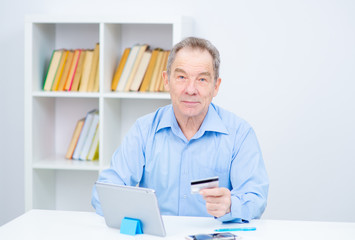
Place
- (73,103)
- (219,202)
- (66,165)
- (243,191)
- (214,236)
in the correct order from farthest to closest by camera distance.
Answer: (73,103)
(66,165)
(243,191)
(219,202)
(214,236)

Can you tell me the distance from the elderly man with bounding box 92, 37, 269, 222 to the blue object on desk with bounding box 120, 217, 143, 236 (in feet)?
1.42

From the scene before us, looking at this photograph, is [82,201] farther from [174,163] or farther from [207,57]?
[207,57]

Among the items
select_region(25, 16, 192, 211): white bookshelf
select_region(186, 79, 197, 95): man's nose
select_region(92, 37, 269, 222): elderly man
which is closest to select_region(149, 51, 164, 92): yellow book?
select_region(25, 16, 192, 211): white bookshelf

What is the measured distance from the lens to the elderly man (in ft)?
7.32

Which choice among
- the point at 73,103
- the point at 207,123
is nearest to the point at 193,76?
the point at 207,123

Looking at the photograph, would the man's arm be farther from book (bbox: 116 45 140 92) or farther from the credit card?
book (bbox: 116 45 140 92)

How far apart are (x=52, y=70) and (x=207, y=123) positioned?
1.54 m

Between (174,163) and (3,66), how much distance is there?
6.52 feet

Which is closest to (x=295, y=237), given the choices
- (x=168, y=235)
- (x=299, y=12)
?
(x=168, y=235)

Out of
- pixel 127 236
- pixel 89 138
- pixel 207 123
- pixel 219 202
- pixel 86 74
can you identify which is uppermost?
pixel 86 74

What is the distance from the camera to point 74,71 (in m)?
3.39

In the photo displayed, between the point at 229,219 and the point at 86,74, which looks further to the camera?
the point at 86,74

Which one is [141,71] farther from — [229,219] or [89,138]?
[229,219]

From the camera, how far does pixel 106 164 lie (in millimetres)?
3338
